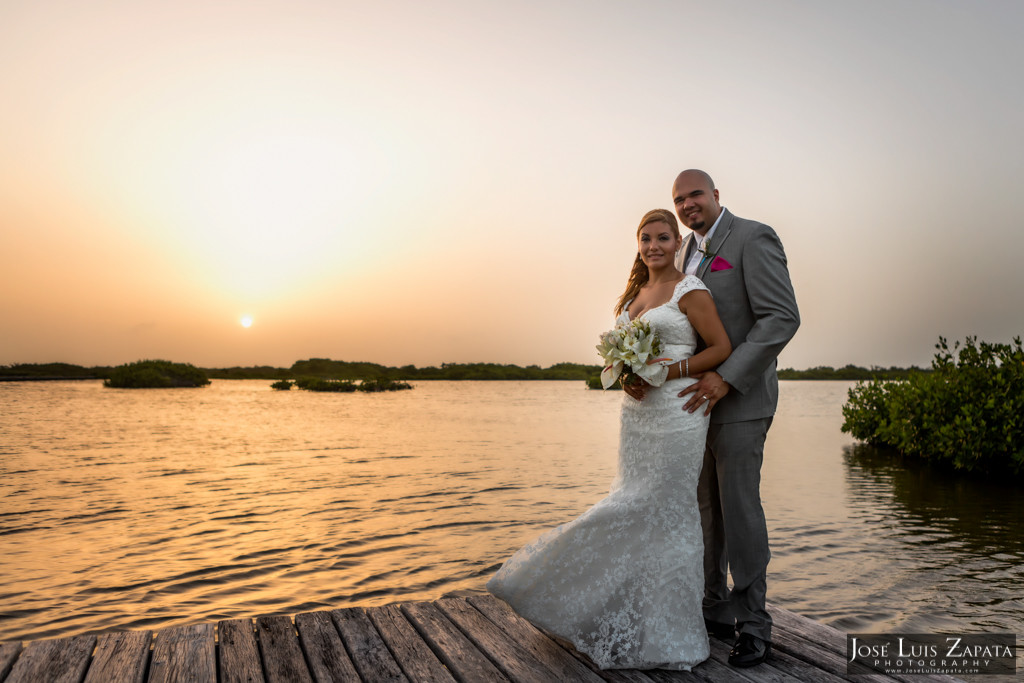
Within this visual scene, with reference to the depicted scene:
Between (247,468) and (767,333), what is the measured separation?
46.9ft

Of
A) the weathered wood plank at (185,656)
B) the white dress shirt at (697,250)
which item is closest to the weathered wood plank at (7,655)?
the weathered wood plank at (185,656)

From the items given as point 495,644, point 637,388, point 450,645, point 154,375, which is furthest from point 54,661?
point 154,375

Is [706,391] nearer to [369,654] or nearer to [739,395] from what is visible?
[739,395]

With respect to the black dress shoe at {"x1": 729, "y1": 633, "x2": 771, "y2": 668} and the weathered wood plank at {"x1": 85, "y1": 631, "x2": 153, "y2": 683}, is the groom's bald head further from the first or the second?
the weathered wood plank at {"x1": 85, "y1": 631, "x2": 153, "y2": 683}

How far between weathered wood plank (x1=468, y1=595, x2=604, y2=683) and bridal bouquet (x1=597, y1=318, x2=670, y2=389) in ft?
4.68

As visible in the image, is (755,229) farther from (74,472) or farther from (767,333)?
(74,472)

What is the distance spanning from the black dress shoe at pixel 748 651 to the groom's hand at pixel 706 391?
1201mm

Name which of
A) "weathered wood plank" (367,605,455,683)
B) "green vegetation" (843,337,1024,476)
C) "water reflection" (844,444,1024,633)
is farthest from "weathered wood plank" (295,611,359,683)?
"green vegetation" (843,337,1024,476)

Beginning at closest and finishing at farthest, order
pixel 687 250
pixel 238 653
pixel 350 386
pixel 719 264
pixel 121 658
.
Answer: pixel 121 658
pixel 238 653
pixel 719 264
pixel 687 250
pixel 350 386

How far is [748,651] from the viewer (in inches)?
134

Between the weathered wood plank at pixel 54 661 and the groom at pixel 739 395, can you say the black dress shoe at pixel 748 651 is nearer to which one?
the groom at pixel 739 395

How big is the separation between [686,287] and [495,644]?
2.22 m

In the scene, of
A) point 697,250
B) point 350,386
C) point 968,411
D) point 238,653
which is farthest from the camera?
point 350,386

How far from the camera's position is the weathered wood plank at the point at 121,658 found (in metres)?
3.24
